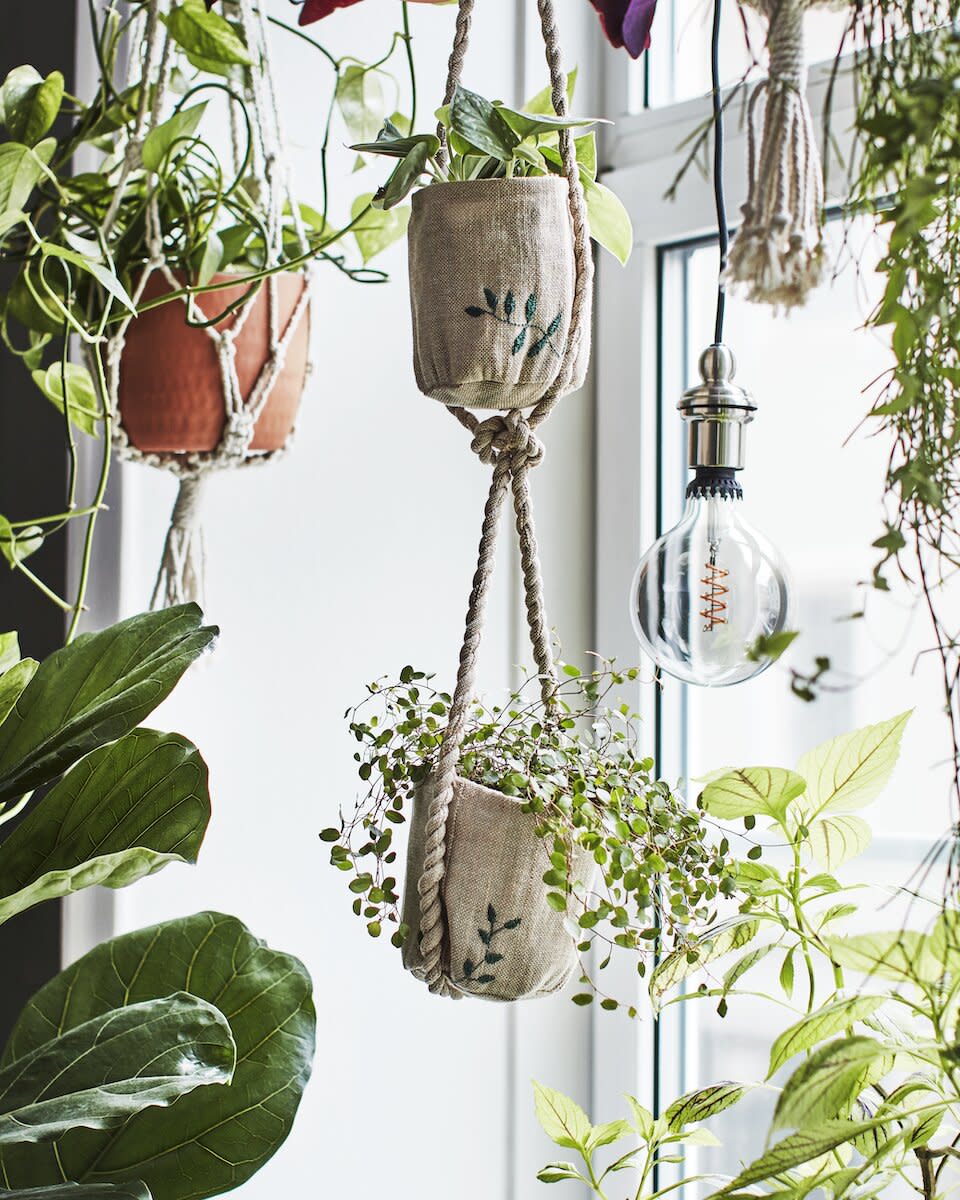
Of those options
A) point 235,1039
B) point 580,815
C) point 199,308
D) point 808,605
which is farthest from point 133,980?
point 808,605

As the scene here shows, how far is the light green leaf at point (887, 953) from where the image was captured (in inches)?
22.5

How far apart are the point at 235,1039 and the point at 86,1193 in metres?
0.14

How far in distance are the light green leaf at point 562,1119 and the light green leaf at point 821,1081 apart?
0.39 m

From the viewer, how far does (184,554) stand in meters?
1.15

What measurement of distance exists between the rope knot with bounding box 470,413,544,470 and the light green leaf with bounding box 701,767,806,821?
25 centimetres

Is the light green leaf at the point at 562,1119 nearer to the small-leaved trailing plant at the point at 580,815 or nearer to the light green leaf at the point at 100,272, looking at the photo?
the small-leaved trailing plant at the point at 580,815

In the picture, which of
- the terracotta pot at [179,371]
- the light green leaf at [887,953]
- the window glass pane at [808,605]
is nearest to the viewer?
the light green leaf at [887,953]

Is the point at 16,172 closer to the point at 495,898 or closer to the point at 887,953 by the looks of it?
the point at 495,898

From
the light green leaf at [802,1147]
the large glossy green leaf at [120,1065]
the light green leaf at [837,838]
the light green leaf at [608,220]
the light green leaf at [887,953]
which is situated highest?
the light green leaf at [608,220]

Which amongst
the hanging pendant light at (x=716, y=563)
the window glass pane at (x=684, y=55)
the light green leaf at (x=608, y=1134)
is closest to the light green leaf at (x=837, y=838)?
the hanging pendant light at (x=716, y=563)

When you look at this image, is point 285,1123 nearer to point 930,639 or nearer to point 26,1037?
point 26,1037

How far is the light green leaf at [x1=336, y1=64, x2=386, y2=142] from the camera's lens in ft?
3.68

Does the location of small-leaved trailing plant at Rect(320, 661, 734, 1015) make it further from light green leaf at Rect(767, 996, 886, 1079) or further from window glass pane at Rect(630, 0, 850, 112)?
window glass pane at Rect(630, 0, 850, 112)

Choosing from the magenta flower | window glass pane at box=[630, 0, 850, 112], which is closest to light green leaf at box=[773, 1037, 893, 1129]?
the magenta flower
